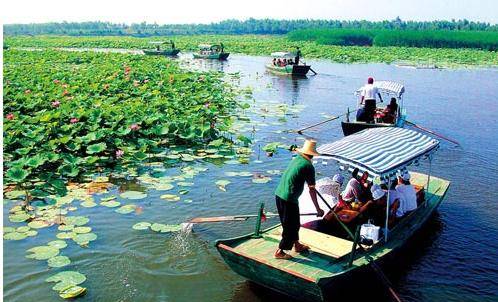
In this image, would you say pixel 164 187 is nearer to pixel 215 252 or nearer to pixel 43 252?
pixel 215 252

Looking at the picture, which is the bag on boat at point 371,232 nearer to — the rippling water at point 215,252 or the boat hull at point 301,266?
the boat hull at point 301,266

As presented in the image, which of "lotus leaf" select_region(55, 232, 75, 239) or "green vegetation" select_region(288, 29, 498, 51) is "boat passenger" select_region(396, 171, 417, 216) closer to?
"lotus leaf" select_region(55, 232, 75, 239)

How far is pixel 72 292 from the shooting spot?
6051 mm

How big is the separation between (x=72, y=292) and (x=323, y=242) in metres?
3.32

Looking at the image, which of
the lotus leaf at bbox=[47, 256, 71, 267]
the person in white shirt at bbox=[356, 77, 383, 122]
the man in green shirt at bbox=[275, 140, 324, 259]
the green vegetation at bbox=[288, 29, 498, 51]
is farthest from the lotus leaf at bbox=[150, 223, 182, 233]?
the green vegetation at bbox=[288, 29, 498, 51]

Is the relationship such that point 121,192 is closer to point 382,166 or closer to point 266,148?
point 266,148

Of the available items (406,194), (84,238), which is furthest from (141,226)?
(406,194)

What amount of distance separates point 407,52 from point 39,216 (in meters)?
53.4

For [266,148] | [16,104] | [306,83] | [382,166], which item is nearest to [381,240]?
[382,166]

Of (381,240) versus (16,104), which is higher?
(16,104)

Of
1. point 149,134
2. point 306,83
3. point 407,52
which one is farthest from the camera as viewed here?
point 407,52

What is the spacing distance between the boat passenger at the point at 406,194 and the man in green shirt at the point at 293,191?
84.7 inches

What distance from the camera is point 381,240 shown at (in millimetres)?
6695

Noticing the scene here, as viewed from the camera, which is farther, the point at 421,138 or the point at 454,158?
the point at 454,158
